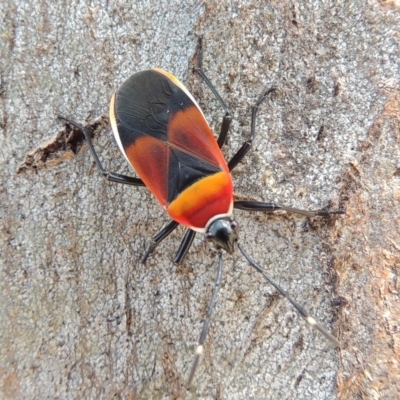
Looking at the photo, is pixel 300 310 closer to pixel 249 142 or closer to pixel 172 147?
pixel 249 142

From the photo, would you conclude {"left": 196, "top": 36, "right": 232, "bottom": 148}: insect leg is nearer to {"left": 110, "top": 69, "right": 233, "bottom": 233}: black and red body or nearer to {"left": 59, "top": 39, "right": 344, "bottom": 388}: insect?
{"left": 59, "top": 39, "right": 344, "bottom": 388}: insect

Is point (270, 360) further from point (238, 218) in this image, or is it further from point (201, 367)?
point (238, 218)

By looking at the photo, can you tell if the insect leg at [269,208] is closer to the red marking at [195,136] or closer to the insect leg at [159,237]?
the red marking at [195,136]

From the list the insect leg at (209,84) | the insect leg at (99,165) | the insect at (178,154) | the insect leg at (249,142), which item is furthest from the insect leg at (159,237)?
the insect leg at (209,84)

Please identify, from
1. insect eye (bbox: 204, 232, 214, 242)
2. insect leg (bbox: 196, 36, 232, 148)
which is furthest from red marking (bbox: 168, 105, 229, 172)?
insect eye (bbox: 204, 232, 214, 242)

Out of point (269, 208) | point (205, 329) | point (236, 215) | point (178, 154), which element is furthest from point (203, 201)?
point (205, 329)

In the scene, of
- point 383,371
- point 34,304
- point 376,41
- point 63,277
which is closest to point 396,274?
point 383,371
